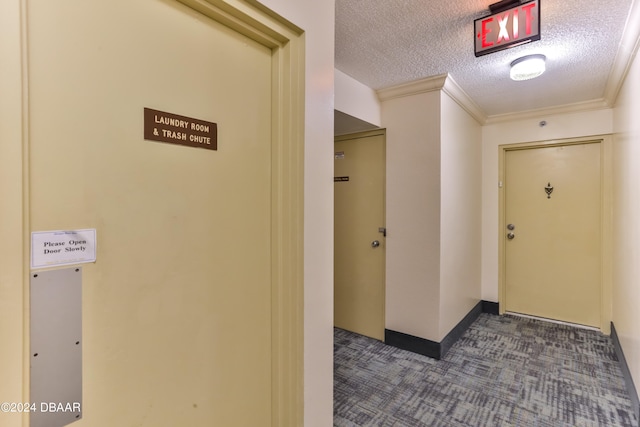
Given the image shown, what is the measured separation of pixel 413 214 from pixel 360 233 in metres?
0.63

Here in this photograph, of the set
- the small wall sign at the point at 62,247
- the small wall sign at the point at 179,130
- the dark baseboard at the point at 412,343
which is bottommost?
the dark baseboard at the point at 412,343

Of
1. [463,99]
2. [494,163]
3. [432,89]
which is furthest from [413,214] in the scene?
[494,163]

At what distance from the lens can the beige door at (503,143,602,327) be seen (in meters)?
3.28

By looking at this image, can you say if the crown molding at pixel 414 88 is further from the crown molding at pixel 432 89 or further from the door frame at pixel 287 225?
the door frame at pixel 287 225

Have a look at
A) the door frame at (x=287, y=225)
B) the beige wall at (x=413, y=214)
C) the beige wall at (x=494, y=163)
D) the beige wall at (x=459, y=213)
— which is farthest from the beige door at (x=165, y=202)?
the beige wall at (x=494, y=163)

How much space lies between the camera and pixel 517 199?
3.68 meters

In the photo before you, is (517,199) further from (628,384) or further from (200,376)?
(200,376)

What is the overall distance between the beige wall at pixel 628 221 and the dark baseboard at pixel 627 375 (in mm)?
68

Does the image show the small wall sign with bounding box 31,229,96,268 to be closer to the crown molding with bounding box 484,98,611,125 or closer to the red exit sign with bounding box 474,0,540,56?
the red exit sign with bounding box 474,0,540,56

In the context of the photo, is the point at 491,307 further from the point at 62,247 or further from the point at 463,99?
the point at 62,247

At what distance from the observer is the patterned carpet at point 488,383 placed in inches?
77.7

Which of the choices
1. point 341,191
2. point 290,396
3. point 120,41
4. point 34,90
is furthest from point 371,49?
point 290,396

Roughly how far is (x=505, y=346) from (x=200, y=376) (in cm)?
302

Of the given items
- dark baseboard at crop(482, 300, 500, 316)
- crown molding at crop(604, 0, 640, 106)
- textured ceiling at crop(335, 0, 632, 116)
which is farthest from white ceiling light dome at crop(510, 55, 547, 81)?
dark baseboard at crop(482, 300, 500, 316)
